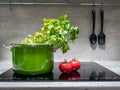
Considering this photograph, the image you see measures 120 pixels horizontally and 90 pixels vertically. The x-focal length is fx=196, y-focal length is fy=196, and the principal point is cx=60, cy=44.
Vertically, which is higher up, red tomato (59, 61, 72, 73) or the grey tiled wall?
the grey tiled wall

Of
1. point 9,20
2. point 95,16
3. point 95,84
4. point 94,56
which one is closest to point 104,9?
point 95,16

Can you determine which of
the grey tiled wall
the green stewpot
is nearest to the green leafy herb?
the green stewpot

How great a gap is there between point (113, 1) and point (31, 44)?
2.87 ft

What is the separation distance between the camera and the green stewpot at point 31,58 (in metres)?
0.94

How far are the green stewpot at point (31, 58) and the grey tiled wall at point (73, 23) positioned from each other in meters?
0.56

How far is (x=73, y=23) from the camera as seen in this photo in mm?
1527

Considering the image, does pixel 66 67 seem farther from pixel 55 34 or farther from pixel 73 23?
pixel 73 23

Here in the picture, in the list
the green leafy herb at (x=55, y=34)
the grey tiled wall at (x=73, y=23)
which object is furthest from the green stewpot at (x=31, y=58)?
the grey tiled wall at (x=73, y=23)

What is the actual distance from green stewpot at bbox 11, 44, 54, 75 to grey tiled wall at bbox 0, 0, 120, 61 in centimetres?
56

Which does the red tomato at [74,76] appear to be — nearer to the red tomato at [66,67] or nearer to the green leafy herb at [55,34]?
the red tomato at [66,67]

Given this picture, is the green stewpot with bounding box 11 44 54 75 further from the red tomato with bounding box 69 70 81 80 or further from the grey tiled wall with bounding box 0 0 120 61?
the grey tiled wall with bounding box 0 0 120 61

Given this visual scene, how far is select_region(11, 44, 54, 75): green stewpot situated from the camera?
3.07ft

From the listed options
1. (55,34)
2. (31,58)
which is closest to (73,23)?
(55,34)

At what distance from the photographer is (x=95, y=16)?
153cm
